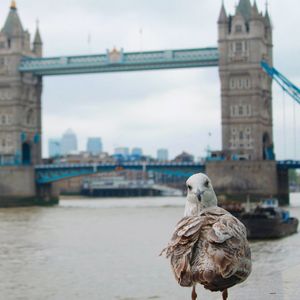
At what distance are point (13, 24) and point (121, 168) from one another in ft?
73.2

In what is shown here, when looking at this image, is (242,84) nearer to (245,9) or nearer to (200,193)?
(245,9)

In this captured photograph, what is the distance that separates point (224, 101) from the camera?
82.4 m

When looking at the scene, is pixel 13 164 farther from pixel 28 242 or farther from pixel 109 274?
pixel 109 274

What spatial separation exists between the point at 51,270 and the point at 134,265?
2754 mm

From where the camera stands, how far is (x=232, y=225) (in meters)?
8.48

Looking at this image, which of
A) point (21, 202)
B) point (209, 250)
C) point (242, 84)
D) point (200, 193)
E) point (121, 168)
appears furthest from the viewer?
point (21, 202)

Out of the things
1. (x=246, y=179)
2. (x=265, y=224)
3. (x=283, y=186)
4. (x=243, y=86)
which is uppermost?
(x=243, y=86)

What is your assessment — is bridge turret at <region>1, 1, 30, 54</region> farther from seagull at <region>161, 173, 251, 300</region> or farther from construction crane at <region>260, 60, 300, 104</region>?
seagull at <region>161, 173, 251, 300</region>

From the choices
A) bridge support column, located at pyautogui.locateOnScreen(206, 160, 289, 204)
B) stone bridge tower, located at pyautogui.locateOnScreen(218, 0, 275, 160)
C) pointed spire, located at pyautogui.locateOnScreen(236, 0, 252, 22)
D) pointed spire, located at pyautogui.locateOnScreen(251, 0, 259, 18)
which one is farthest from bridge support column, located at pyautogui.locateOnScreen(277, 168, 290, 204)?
pointed spire, located at pyautogui.locateOnScreen(236, 0, 252, 22)

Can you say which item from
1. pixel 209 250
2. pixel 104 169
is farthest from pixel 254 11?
pixel 209 250

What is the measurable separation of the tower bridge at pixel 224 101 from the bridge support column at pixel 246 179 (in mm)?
92

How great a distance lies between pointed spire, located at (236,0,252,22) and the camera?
83.4 meters

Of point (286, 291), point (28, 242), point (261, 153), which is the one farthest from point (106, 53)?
point (286, 291)

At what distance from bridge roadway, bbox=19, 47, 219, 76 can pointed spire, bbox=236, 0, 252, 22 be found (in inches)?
183
